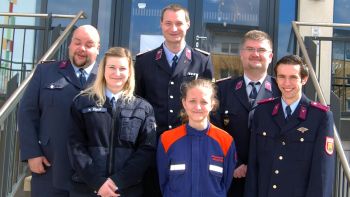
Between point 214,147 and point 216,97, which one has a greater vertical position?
point 216,97

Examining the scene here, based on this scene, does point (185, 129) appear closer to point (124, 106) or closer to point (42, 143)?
point (124, 106)

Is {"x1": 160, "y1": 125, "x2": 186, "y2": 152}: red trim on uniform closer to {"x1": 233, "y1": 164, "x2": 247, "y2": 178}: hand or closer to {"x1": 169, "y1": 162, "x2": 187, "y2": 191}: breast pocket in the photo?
{"x1": 169, "y1": 162, "x2": 187, "y2": 191}: breast pocket

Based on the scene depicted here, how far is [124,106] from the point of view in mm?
3053

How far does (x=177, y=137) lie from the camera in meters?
3.06

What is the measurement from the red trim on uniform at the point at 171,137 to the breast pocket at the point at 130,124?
0.18m

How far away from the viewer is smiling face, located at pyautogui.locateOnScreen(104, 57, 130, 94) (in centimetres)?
304

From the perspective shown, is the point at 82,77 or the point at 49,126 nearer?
the point at 49,126

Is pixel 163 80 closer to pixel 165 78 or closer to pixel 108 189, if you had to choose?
pixel 165 78

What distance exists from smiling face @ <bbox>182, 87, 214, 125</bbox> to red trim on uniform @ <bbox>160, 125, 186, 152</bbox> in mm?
117

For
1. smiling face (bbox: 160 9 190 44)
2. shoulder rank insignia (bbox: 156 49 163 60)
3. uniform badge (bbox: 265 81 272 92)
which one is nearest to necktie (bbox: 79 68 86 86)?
shoulder rank insignia (bbox: 156 49 163 60)

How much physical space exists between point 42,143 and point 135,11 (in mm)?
3932

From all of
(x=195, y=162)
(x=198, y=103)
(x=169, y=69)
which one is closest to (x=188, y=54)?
(x=169, y=69)

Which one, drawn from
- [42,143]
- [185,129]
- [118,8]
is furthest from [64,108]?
[118,8]

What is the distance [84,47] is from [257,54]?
126 centimetres
